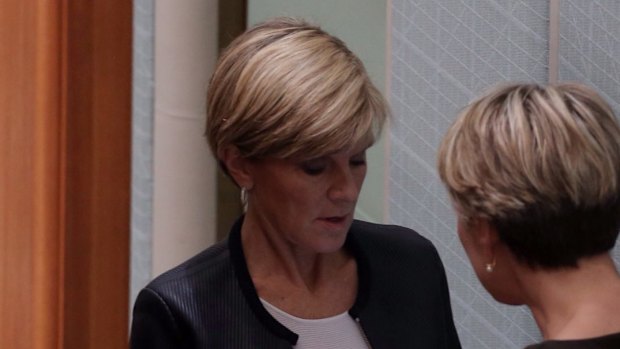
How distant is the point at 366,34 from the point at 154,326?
0.95 m

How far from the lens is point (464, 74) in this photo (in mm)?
2418

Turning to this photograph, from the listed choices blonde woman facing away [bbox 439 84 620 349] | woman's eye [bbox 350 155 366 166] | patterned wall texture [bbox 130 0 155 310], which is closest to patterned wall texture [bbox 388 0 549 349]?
patterned wall texture [bbox 130 0 155 310]

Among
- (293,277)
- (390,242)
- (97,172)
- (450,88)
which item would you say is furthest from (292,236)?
(450,88)

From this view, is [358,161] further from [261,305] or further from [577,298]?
[577,298]

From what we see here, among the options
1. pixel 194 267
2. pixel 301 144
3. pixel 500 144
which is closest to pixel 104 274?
pixel 194 267

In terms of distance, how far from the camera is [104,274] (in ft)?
7.01

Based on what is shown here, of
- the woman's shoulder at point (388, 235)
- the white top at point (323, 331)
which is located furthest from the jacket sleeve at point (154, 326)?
the woman's shoulder at point (388, 235)

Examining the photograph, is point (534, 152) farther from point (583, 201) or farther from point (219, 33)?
point (219, 33)

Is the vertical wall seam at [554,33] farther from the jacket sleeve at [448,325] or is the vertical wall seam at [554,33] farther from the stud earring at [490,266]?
the stud earring at [490,266]

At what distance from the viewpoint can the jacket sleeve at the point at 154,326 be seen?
5.69 ft

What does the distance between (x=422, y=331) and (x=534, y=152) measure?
528 millimetres

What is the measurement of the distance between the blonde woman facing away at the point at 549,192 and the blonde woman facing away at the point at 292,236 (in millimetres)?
299

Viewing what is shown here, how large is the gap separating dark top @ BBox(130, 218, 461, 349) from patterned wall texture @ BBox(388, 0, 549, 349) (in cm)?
47

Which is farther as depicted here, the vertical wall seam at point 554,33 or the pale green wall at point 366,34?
the pale green wall at point 366,34
